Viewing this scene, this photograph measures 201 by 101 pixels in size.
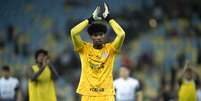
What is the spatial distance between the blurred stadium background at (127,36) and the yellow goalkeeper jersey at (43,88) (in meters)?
6.28

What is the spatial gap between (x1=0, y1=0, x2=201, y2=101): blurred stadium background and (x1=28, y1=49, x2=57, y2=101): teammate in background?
6278 millimetres

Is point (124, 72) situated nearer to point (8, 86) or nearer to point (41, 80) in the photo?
point (41, 80)

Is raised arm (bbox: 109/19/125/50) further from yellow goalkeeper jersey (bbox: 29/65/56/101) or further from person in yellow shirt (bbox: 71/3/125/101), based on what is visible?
A: yellow goalkeeper jersey (bbox: 29/65/56/101)

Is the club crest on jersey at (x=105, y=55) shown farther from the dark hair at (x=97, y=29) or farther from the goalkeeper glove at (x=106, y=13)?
the goalkeeper glove at (x=106, y=13)

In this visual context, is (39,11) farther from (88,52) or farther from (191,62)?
(88,52)

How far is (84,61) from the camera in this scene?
11.9 meters

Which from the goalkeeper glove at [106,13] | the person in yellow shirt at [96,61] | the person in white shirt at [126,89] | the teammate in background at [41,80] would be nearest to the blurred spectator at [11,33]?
the person in white shirt at [126,89]

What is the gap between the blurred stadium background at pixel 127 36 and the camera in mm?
21297

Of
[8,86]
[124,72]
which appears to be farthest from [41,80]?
[8,86]

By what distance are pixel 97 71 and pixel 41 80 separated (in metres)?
3.26

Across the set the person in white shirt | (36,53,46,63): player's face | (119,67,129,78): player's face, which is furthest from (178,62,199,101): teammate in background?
(36,53,46,63): player's face

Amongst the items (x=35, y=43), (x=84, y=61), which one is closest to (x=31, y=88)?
(x=84, y=61)

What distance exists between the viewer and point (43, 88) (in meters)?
14.9

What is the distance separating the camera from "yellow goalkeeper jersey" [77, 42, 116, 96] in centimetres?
1180
